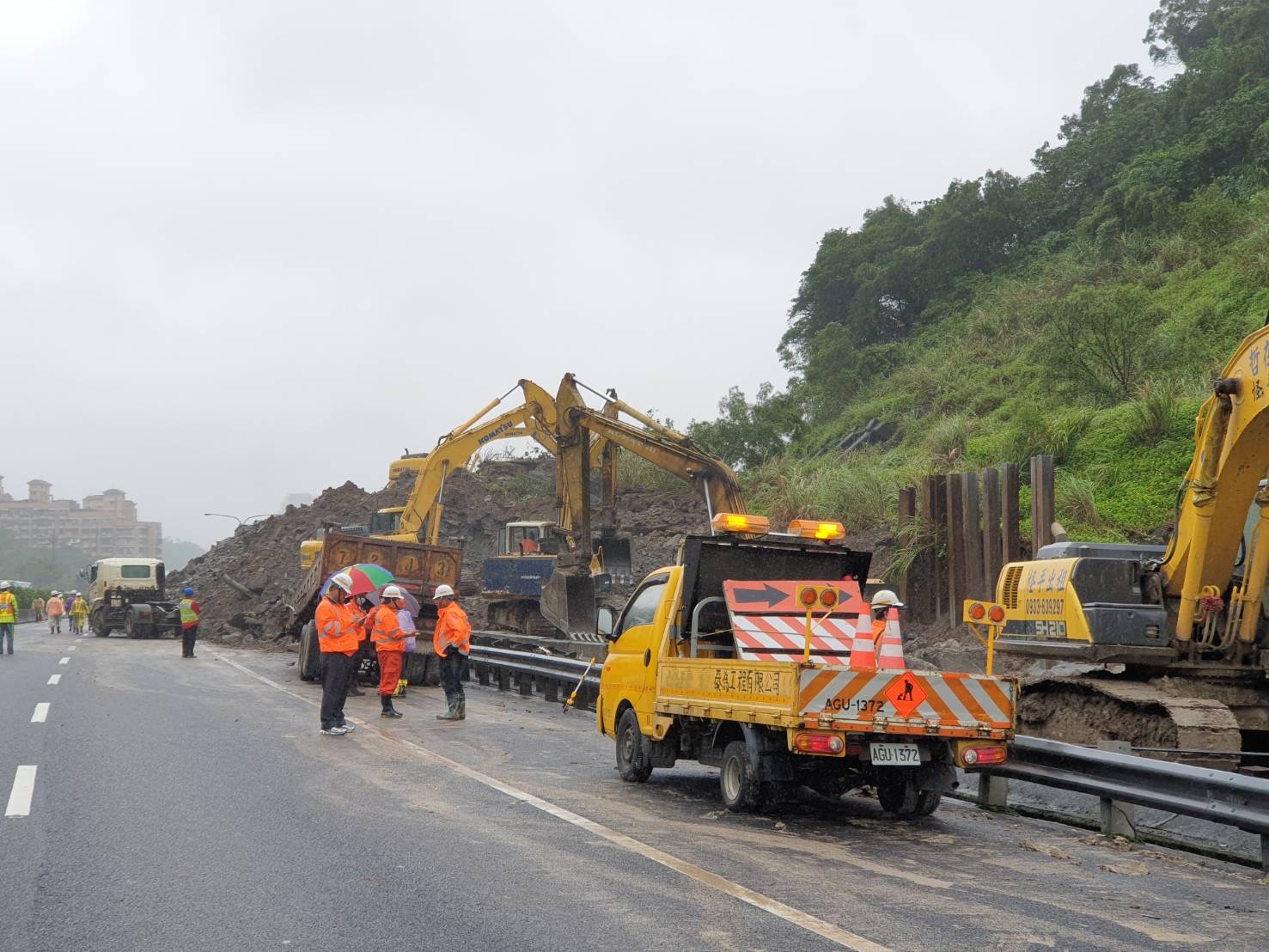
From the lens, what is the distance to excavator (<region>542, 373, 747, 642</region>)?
81.4 feet

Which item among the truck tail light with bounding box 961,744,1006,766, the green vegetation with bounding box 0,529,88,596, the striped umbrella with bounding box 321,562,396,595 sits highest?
the green vegetation with bounding box 0,529,88,596

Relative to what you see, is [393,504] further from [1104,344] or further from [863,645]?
[863,645]

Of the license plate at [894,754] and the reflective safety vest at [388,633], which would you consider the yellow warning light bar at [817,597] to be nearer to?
the license plate at [894,754]

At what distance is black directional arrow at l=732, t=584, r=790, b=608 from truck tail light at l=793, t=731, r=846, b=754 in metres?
1.96

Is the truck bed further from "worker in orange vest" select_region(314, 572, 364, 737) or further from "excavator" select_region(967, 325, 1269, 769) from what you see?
"worker in orange vest" select_region(314, 572, 364, 737)

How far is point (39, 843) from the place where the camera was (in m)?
7.73

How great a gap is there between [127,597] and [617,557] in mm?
22526

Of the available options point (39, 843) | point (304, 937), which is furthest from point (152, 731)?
point (304, 937)

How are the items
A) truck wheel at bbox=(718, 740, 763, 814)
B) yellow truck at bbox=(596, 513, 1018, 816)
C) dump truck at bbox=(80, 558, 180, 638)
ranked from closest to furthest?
1. yellow truck at bbox=(596, 513, 1018, 816)
2. truck wheel at bbox=(718, 740, 763, 814)
3. dump truck at bbox=(80, 558, 180, 638)

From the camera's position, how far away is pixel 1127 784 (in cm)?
877

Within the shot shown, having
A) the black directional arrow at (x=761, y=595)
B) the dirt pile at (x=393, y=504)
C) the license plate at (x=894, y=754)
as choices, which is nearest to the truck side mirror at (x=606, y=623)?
the black directional arrow at (x=761, y=595)

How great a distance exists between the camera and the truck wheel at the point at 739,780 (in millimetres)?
9344

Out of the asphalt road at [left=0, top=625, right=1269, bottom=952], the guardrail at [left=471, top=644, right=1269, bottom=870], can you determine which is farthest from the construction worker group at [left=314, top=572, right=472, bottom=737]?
the guardrail at [left=471, top=644, right=1269, bottom=870]

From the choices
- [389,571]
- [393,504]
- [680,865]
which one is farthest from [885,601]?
[393,504]
